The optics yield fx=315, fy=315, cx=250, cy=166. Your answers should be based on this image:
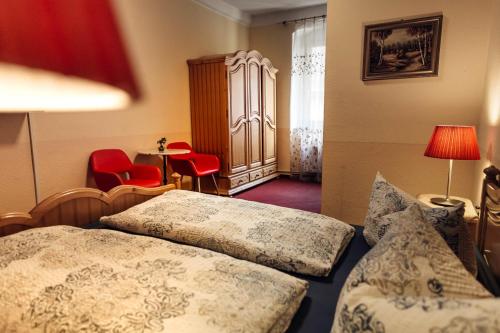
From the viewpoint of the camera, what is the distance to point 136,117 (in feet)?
11.6

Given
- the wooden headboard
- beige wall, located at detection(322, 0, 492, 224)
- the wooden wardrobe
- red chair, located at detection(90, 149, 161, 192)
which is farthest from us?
the wooden wardrobe

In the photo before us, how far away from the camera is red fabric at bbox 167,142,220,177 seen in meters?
3.71

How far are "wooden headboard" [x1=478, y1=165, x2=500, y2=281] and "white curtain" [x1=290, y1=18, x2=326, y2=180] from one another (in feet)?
11.8

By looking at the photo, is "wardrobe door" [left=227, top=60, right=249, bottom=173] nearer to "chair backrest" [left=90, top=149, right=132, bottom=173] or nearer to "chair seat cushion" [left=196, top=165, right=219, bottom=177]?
"chair seat cushion" [left=196, top=165, right=219, bottom=177]

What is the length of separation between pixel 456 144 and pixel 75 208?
2272mm

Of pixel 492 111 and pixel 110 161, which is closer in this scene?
pixel 492 111

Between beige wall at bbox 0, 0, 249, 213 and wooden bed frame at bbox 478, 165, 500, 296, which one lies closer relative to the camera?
wooden bed frame at bbox 478, 165, 500, 296

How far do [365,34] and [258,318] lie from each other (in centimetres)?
248

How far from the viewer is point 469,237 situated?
3.72 ft

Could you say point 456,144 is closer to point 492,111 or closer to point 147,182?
point 492,111

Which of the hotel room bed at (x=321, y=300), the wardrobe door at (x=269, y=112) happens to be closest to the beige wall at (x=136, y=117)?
the wardrobe door at (x=269, y=112)

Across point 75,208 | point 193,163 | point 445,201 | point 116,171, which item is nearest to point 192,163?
point 193,163

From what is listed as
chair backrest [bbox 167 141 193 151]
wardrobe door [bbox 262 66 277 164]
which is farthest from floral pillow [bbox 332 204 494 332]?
wardrobe door [bbox 262 66 277 164]

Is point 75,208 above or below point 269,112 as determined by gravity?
below
